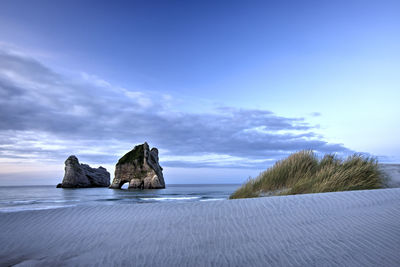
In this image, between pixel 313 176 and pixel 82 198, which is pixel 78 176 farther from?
pixel 313 176

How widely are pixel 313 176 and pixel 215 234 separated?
4902 millimetres

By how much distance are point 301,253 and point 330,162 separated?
601 centimetres

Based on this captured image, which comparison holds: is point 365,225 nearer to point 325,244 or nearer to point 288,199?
point 325,244

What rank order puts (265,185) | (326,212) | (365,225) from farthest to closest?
(265,185) → (326,212) → (365,225)

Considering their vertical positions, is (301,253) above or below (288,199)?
below

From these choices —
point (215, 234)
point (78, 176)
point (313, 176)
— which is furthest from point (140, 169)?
point (215, 234)

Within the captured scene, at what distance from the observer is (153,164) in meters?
43.2

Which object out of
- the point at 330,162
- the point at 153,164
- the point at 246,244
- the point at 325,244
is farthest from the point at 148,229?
the point at 153,164

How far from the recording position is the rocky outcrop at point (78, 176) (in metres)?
49.4

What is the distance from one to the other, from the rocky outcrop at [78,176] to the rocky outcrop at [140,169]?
1181 cm

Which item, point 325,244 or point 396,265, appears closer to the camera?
point 396,265

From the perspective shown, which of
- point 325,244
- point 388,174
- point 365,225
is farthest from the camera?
point 388,174

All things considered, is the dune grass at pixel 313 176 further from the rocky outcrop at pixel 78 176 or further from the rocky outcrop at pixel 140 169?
the rocky outcrop at pixel 78 176

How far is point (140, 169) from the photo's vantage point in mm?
42438
